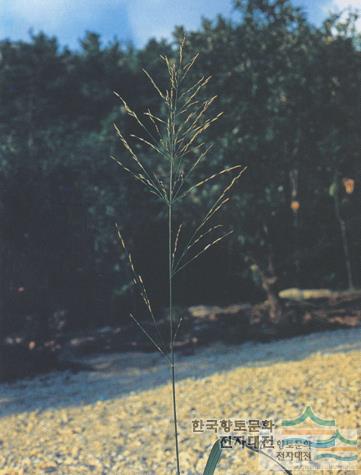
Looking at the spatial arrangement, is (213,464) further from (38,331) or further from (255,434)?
(38,331)

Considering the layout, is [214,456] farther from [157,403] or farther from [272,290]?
[272,290]

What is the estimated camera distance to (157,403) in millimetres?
4746

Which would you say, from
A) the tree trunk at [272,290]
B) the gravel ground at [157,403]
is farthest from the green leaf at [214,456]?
the tree trunk at [272,290]

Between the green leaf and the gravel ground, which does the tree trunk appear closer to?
the gravel ground

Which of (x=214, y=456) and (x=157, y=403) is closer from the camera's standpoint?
(x=214, y=456)

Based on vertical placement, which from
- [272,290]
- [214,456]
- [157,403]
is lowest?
[214,456]

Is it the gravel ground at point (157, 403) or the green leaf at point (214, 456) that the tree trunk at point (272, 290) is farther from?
the green leaf at point (214, 456)

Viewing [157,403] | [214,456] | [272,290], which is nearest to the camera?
[214,456]

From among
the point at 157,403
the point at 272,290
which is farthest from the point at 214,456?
the point at 272,290

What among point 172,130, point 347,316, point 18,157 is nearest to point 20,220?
point 18,157

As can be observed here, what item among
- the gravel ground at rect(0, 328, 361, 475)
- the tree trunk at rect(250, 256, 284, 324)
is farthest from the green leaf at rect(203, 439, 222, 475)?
the tree trunk at rect(250, 256, 284, 324)

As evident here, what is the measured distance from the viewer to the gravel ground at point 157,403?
3465 mm

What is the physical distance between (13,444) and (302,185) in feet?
18.2

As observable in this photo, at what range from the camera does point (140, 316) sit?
9.07 meters
